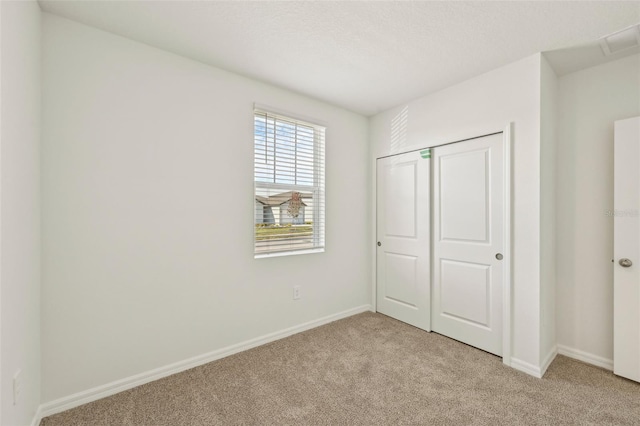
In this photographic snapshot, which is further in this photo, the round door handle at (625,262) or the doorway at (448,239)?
the doorway at (448,239)

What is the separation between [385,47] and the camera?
82.7 inches

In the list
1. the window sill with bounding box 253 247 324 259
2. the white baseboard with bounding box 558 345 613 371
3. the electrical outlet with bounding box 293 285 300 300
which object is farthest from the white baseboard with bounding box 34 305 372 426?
the white baseboard with bounding box 558 345 613 371

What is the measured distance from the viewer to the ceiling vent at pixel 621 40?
1.89m

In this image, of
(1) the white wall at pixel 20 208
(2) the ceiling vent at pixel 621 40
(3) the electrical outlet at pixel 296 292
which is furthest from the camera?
(3) the electrical outlet at pixel 296 292

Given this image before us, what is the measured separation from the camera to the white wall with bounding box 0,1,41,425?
49.6 inches

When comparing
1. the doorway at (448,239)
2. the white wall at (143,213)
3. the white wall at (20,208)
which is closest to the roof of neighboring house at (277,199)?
the white wall at (143,213)

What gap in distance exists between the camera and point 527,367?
220 centimetres

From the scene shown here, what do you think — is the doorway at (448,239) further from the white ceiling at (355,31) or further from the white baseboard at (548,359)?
the white ceiling at (355,31)

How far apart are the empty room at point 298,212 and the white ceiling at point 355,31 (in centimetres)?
2

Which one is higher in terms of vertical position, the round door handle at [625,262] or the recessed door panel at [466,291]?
the round door handle at [625,262]

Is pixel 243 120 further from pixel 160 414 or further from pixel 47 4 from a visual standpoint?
pixel 160 414

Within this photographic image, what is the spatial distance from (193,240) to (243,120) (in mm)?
1143

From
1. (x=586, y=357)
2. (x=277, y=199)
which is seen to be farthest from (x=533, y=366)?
(x=277, y=199)

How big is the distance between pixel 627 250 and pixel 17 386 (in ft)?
12.8
